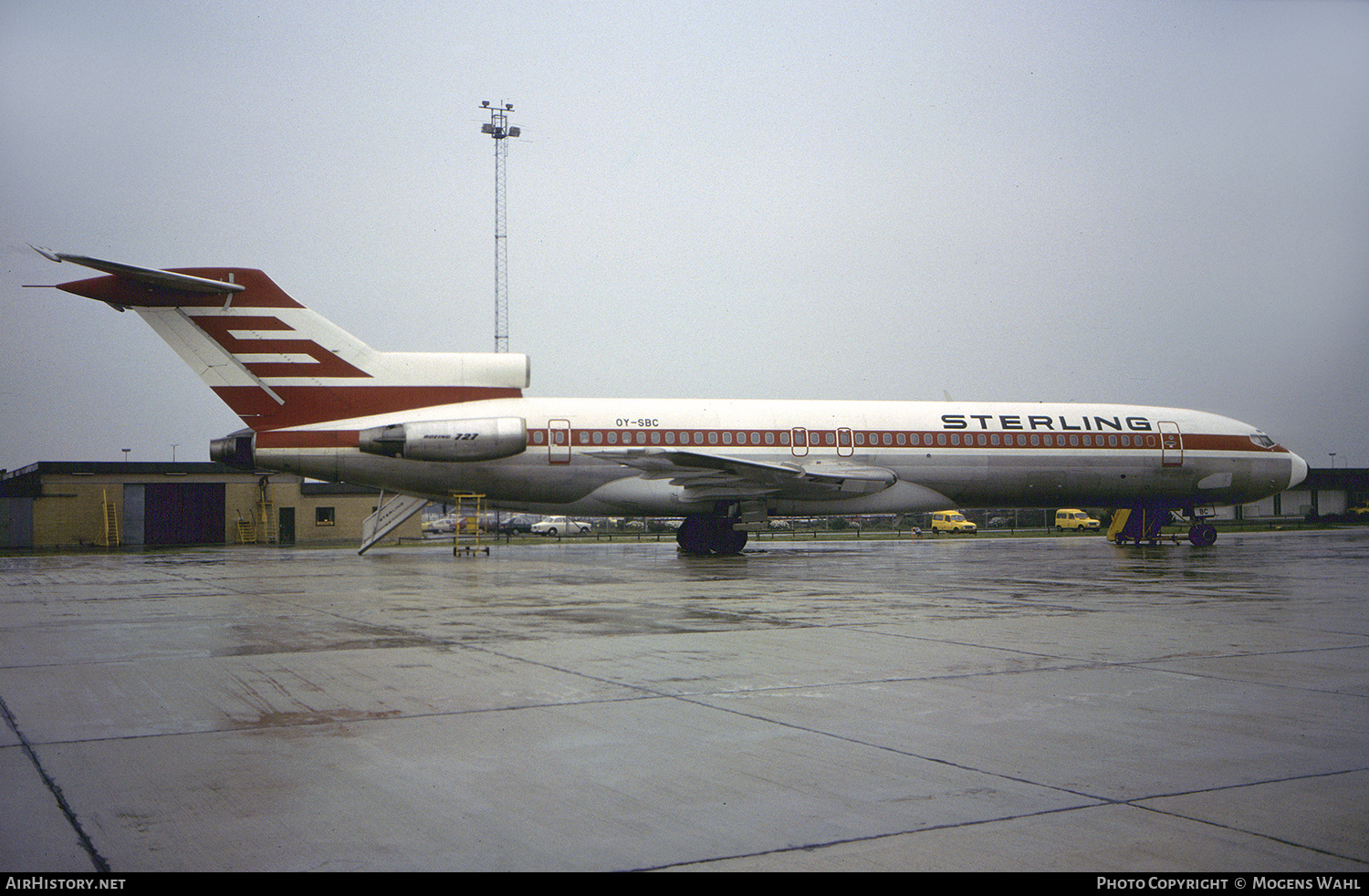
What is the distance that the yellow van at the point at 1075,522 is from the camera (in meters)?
45.6

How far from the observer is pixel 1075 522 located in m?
46.5

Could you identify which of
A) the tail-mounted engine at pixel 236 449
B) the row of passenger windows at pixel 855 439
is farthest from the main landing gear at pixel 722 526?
the tail-mounted engine at pixel 236 449

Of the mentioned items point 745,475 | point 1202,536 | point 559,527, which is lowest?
point 559,527

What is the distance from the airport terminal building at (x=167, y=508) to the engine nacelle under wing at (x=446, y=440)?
13.5 meters

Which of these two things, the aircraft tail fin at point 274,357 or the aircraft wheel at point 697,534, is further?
the aircraft wheel at point 697,534

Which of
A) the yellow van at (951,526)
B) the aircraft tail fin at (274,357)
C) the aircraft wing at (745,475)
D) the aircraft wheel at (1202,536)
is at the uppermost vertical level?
the aircraft tail fin at (274,357)

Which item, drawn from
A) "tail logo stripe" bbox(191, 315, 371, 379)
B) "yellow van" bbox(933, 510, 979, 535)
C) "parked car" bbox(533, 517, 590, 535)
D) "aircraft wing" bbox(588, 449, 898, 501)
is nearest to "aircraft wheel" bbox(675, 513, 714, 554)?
Result: "aircraft wing" bbox(588, 449, 898, 501)

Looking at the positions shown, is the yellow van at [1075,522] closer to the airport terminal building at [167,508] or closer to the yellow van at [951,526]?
the yellow van at [951,526]

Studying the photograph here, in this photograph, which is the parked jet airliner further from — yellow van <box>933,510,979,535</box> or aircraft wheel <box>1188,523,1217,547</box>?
yellow van <box>933,510,979,535</box>

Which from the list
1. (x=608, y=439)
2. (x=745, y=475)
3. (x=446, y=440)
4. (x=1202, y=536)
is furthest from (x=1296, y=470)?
(x=446, y=440)

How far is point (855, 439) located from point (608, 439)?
5.62 m

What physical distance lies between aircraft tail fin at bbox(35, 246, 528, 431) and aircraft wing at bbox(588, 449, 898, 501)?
3.61 meters

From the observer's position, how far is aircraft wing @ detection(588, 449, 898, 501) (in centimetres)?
2092

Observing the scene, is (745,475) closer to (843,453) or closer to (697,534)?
(697,534)
